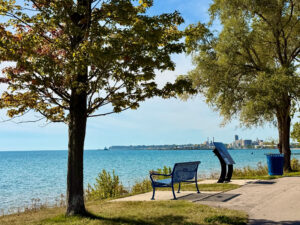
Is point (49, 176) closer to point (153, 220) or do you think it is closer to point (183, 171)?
point (183, 171)

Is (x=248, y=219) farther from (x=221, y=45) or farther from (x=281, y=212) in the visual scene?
(x=221, y=45)

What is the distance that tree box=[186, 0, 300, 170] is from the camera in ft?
60.1

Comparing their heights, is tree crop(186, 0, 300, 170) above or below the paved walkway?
above

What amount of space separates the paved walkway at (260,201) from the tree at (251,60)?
25.4 ft

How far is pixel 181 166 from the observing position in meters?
10.0

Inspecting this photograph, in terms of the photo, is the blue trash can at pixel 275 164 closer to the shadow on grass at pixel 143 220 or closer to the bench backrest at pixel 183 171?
the bench backrest at pixel 183 171

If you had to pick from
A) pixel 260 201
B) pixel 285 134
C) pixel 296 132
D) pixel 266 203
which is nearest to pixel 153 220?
pixel 266 203

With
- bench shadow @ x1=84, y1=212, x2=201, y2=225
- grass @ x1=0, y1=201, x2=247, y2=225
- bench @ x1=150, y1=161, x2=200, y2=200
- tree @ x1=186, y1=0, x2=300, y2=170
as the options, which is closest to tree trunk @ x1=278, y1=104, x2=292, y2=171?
tree @ x1=186, y1=0, x2=300, y2=170

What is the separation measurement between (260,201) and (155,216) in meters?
3.14

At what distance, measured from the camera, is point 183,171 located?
10.3m

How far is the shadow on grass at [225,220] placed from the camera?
260 inches

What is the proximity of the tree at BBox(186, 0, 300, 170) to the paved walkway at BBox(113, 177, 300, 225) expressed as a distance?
7733mm

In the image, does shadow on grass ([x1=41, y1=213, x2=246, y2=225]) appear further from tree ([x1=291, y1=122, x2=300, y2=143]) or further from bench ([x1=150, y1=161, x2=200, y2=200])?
tree ([x1=291, y1=122, x2=300, y2=143])

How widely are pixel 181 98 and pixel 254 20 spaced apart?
679 centimetres
